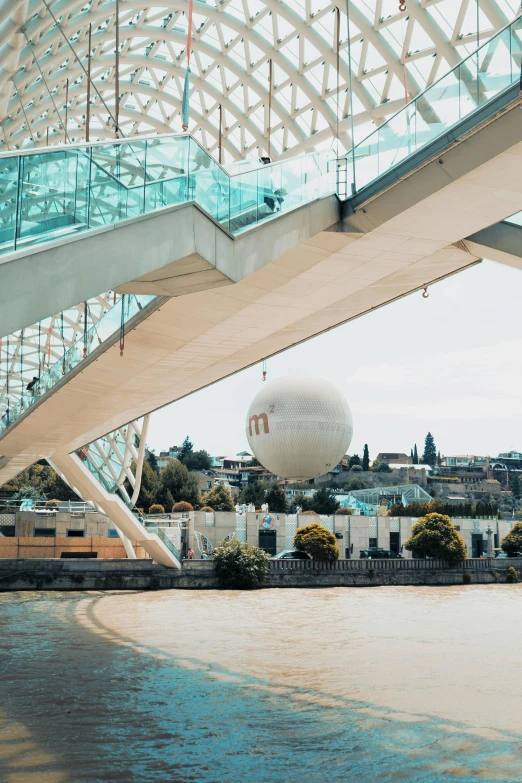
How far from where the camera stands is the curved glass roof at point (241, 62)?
856 inches

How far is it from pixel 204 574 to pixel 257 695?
22705 millimetres

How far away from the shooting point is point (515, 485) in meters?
154

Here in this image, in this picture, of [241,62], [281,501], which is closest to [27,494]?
[281,501]

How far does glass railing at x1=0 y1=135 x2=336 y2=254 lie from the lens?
34.3 feet

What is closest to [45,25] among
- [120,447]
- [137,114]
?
[137,114]

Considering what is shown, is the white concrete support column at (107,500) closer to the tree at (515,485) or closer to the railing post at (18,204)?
the railing post at (18,204)

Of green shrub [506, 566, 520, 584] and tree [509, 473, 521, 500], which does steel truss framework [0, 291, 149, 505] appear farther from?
tree [509, 473, 521, 500]

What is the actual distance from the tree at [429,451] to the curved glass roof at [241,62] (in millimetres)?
148914

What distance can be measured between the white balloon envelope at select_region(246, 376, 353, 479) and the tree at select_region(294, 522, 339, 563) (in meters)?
26.6

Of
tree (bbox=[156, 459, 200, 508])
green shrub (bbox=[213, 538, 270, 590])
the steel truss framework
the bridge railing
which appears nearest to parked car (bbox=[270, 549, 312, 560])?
the bridge railing

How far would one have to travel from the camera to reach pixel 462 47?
21.3 metres

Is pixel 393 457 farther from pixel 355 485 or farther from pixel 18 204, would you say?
pixel 18 204

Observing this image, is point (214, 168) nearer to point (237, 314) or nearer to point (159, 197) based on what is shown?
point (159, 197)

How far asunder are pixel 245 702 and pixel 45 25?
18538mm
